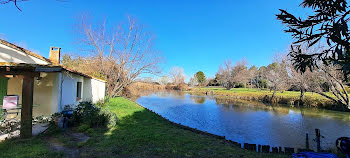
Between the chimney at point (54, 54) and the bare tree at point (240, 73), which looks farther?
the bare tree at point (240, 73)

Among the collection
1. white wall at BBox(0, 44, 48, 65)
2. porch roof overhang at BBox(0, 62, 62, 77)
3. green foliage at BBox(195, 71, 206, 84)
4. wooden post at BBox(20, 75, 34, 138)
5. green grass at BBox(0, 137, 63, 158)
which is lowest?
green grass at BBox(0, 137, 63, 158)

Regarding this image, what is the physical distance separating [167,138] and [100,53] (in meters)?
14.3

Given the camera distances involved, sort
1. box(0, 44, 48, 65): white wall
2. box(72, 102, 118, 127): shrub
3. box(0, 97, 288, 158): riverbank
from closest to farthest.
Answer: box(0, 97, 288, 158): riverbank, box(72, 102, 118, 127): shrub, box(0, 44, 48, 65): white wall

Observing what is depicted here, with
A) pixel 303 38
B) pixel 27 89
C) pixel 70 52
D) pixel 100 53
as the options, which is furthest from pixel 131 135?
pixel 70 52

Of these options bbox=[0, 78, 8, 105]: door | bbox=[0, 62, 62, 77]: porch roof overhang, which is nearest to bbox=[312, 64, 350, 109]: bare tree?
bbox=[0, 62, 62, 77]: porch roof overhang

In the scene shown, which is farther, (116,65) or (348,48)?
(116,65)

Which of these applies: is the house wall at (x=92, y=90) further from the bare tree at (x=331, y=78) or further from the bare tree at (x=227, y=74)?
the bare tree at (x=227, y=74)

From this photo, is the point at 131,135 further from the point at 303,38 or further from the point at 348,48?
the point at 348,48

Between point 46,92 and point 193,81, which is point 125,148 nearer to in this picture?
point 46,92

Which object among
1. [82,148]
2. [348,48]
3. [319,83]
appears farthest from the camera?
[319,83]

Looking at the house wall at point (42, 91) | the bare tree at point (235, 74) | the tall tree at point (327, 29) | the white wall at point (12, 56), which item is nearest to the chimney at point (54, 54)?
the white wall at point (12, 56)

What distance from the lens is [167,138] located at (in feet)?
17.0

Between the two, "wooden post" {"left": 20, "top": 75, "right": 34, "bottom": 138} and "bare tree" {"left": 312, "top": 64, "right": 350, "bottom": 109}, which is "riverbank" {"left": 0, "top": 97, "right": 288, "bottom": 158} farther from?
"bare tree" {"left": 312, "top": 64, "right": 350, "bottom": 109}

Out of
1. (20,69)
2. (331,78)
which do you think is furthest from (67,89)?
(331,78)
